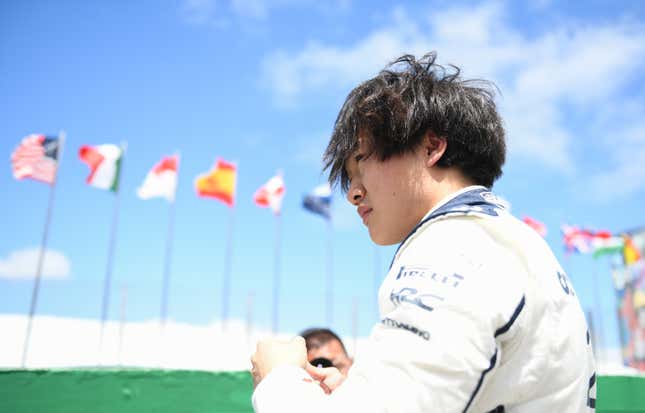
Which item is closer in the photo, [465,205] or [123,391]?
[465,205]

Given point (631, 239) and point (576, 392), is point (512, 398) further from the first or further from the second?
point (631, 239)

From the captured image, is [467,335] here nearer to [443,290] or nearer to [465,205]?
[443,290]

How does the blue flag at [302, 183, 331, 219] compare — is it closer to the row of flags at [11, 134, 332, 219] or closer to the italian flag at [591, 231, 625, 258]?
the row of flags at [11, 134, 332, 219]

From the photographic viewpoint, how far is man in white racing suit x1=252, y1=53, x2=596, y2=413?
2.67 feet

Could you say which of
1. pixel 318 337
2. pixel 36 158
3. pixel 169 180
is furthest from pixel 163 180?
pixel 318 337

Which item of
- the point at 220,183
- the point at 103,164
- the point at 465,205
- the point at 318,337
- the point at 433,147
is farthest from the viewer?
the point at 220,183

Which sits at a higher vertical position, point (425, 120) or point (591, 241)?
point (591, 241)

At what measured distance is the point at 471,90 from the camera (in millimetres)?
1345

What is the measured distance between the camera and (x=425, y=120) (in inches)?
48.3

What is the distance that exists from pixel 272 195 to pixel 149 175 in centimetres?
495

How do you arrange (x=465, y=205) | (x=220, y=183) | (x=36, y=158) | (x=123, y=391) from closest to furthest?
1. (x=465, y=205)
2. (x=123, y=391)
3. (x=36, y=158)
4. (x=220, y=183)

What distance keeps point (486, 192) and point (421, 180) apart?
0.14 m

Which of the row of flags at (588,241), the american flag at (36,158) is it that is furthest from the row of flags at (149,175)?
the row of flags at (588,241)

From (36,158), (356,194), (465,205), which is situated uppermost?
(36,158)
